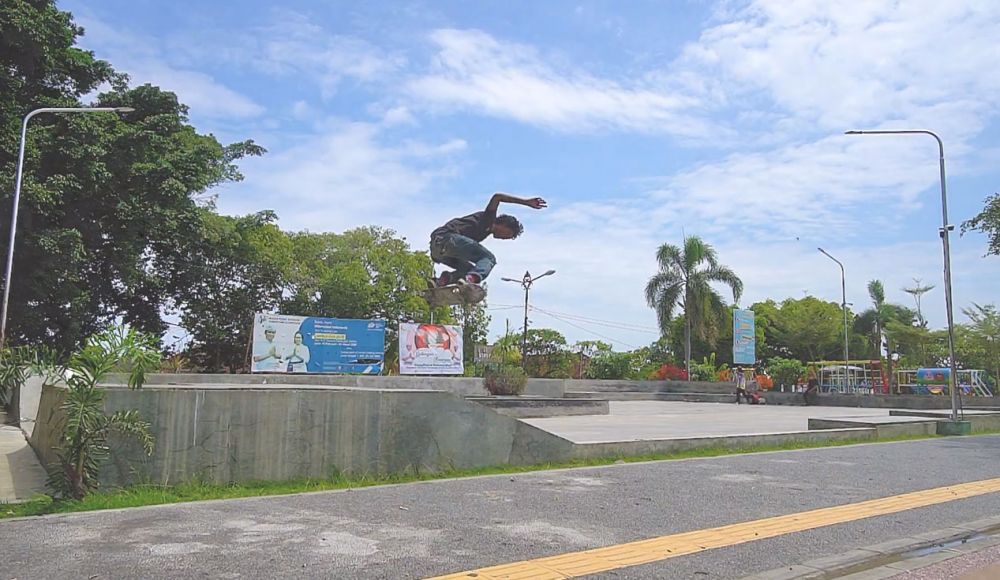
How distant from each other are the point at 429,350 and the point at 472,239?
12.4m

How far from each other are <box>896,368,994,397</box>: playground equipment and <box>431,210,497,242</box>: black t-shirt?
25609 millimetres

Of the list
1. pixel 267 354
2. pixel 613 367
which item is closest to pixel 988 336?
pixel 613 367

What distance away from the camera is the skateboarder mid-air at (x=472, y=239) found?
1880 cm

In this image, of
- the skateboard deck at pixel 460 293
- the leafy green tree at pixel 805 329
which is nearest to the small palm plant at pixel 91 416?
the skateboard deck at pixel 460 293

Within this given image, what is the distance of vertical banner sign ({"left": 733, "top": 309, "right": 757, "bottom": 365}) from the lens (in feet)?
129

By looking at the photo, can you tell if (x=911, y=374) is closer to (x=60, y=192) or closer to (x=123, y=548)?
(x=60, y=192)

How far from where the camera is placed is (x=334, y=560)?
5.18m

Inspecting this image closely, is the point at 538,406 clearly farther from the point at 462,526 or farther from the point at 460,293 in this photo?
the point at 462,526

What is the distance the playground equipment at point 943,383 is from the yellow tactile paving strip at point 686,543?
30223 millimetres

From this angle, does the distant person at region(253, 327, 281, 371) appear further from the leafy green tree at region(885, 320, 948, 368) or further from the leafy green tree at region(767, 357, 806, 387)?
the leafy green tree at region(885, 320, 948, 368)

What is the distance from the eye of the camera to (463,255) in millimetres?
18922

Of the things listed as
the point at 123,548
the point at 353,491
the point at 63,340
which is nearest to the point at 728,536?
the point at 353,491

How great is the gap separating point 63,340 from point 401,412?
22.5 meters

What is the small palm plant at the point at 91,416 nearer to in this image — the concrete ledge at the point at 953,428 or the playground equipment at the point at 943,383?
the concrete ledge at the point at 953,428
